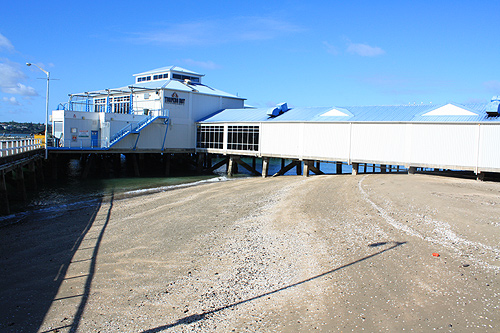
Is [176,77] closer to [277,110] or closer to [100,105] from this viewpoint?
[100,105]

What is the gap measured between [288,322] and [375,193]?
11.4 m

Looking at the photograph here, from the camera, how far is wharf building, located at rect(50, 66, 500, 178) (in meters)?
23.5

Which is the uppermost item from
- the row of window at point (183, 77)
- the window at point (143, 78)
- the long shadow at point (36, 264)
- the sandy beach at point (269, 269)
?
the window at point (143, 78)

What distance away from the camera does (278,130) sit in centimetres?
3181

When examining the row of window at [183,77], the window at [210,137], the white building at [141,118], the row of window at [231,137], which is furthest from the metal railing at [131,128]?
the row of window at [183,77]

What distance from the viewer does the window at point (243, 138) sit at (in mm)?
33969

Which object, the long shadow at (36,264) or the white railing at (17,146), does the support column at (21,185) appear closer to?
the white railing at (17,146)

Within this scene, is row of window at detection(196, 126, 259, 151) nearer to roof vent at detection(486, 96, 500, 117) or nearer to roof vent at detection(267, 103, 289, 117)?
roof vent at detection(267, 103, 289, 117)

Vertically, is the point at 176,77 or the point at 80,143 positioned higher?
the point at 176,77

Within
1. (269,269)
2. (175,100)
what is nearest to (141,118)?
(175,100)

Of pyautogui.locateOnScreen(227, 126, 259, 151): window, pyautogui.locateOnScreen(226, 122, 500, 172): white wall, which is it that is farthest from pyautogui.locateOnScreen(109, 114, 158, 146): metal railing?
pyautogui.locateOnScreen(226, 122, 500, 172): white wall

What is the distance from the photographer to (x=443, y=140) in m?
23.7

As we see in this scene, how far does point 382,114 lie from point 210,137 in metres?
17.9

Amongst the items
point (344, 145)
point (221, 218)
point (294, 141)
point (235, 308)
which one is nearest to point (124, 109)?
point (294, 141)
